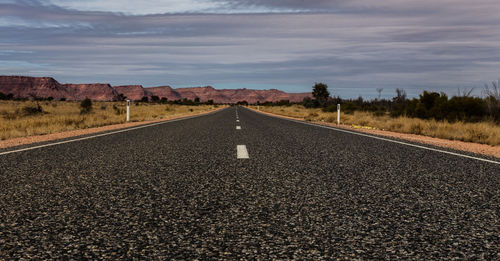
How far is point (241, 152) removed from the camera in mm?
7805

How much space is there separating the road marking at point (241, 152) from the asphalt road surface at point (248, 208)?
48 centimetres

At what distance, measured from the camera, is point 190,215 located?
3.51 m

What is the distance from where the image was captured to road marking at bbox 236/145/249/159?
7.23m

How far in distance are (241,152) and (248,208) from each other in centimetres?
409

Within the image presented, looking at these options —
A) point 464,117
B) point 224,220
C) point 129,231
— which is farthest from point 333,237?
point 464,117

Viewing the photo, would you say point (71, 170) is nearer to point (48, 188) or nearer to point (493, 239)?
point (48, 188)

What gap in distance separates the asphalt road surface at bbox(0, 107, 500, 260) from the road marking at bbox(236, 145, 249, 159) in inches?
18.8

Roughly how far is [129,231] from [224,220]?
0.78m

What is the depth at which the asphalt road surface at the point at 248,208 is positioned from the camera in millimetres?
2742

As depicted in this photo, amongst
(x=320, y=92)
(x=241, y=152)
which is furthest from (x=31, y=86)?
(x=241, y=152)

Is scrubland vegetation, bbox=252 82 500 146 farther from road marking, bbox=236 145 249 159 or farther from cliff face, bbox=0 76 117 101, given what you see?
cliff face, bbox=0 76 117 101

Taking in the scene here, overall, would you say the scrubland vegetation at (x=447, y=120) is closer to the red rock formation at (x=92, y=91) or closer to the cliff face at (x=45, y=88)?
the cliff face at (x=45, y=88)

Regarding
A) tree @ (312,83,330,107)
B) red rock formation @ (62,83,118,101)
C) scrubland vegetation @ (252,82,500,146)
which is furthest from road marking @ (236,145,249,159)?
red rock formation @ (62,83,118,101)

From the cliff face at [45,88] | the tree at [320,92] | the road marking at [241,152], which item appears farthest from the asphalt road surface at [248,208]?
the cliff face at [45,88]
